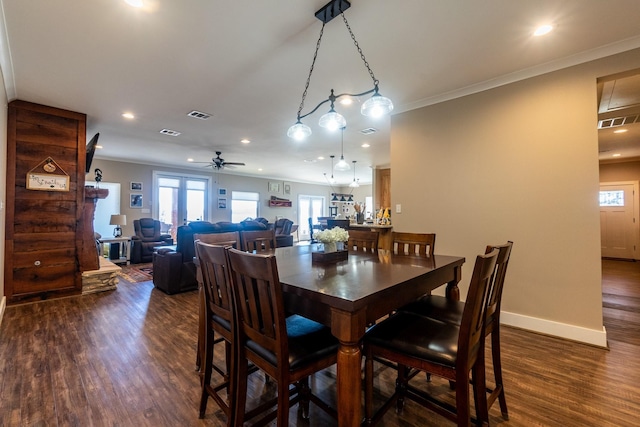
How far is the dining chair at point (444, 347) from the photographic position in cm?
118

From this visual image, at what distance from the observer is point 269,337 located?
1.22 m

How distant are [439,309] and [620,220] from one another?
27.5 feet

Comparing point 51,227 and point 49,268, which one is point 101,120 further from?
point 49,268

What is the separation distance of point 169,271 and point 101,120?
2.60 meters

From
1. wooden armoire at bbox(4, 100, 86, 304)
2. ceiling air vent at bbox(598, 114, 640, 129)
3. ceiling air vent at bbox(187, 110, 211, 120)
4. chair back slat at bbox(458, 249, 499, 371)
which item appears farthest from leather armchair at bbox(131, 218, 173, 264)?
ceiling air vent at bbox(598, 114, 640, 129)

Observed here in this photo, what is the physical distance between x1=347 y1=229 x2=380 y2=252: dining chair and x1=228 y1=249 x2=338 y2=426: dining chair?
1278 mm

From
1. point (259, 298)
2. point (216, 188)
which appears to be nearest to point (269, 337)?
point (259, 298)

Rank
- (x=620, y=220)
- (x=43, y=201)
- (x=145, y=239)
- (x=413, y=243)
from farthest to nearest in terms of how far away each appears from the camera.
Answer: (x=145, y=239) < (x=620, y=220) < (x=43, y=201) < (x=413, y=243)

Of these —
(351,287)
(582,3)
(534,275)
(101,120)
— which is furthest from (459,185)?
(101,120)

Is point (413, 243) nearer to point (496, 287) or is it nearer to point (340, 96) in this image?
point (496, 287)

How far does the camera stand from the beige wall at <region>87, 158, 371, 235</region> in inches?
290

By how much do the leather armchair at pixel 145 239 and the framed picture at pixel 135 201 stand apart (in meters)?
0.54

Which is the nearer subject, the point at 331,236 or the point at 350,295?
the point at 350,295

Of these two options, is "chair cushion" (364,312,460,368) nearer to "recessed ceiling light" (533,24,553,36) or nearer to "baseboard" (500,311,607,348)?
"baseboard" (500,311,607,348)
